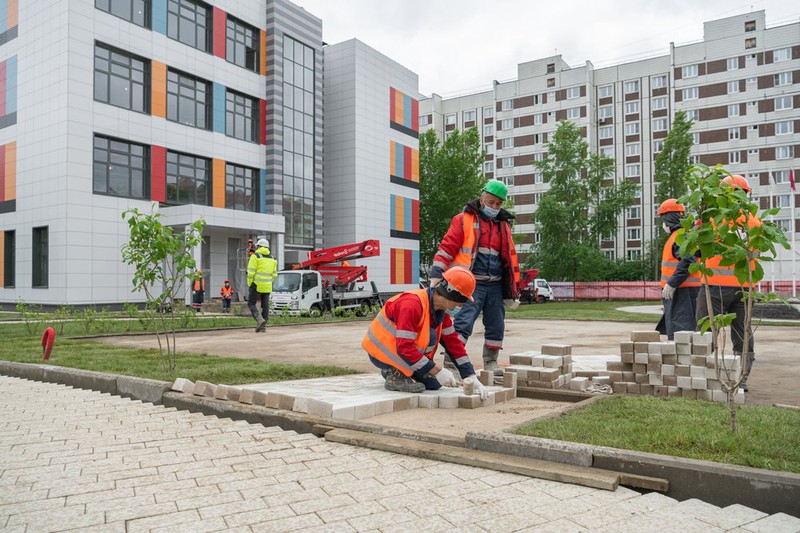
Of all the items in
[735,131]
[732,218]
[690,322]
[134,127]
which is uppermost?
[735,131]

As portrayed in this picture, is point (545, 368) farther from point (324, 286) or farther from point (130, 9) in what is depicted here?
point (130, 9)

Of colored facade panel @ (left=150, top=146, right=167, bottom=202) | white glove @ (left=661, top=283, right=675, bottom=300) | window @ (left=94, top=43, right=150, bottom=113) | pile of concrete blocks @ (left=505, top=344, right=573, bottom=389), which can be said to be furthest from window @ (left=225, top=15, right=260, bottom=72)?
pile of concrete blocks @ (left=505, top=344, right=573, bottom=389)

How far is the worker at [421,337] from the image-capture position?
17.1 feet

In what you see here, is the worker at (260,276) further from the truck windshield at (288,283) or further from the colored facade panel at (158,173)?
the colored facade panel at (158,173)

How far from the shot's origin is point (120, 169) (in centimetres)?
2612

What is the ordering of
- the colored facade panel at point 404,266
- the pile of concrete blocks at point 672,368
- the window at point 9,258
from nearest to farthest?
the pile of concrete blocks at point 672,368 → the window at point 9,258 → the colored facade panel at point 404,266

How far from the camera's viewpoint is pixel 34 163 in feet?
83.9

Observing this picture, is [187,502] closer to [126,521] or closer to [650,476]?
[126,521]

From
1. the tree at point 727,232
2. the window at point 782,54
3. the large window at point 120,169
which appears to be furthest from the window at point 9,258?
the window at point 782,54

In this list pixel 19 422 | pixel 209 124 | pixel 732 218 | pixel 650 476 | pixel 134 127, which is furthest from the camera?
pixel 209 124

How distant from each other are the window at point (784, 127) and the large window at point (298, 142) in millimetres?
43943

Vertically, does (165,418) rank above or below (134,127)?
below

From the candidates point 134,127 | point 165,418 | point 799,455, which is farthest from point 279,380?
point 134,127

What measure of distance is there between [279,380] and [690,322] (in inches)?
183
